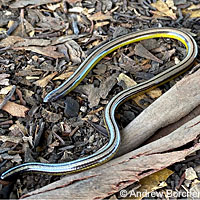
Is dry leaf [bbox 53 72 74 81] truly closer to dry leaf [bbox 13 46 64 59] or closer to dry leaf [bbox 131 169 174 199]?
dry leaf [bbox 13 46 64 59]

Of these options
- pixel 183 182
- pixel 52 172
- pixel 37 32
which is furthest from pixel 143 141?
pixel 37 32

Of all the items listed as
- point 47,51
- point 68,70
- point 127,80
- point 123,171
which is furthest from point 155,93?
point 47,51

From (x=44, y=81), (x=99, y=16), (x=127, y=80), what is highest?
(x=99, y=16)

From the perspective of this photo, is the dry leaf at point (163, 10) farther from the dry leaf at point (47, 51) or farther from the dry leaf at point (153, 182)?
the dry leaf at point (153, 182)

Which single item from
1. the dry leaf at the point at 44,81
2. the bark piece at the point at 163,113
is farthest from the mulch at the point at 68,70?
the bark piece at the point at 163,113

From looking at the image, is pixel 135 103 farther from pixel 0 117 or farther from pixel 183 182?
pixel 0 117

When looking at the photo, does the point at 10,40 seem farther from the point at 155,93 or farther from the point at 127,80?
the point at 155,93
